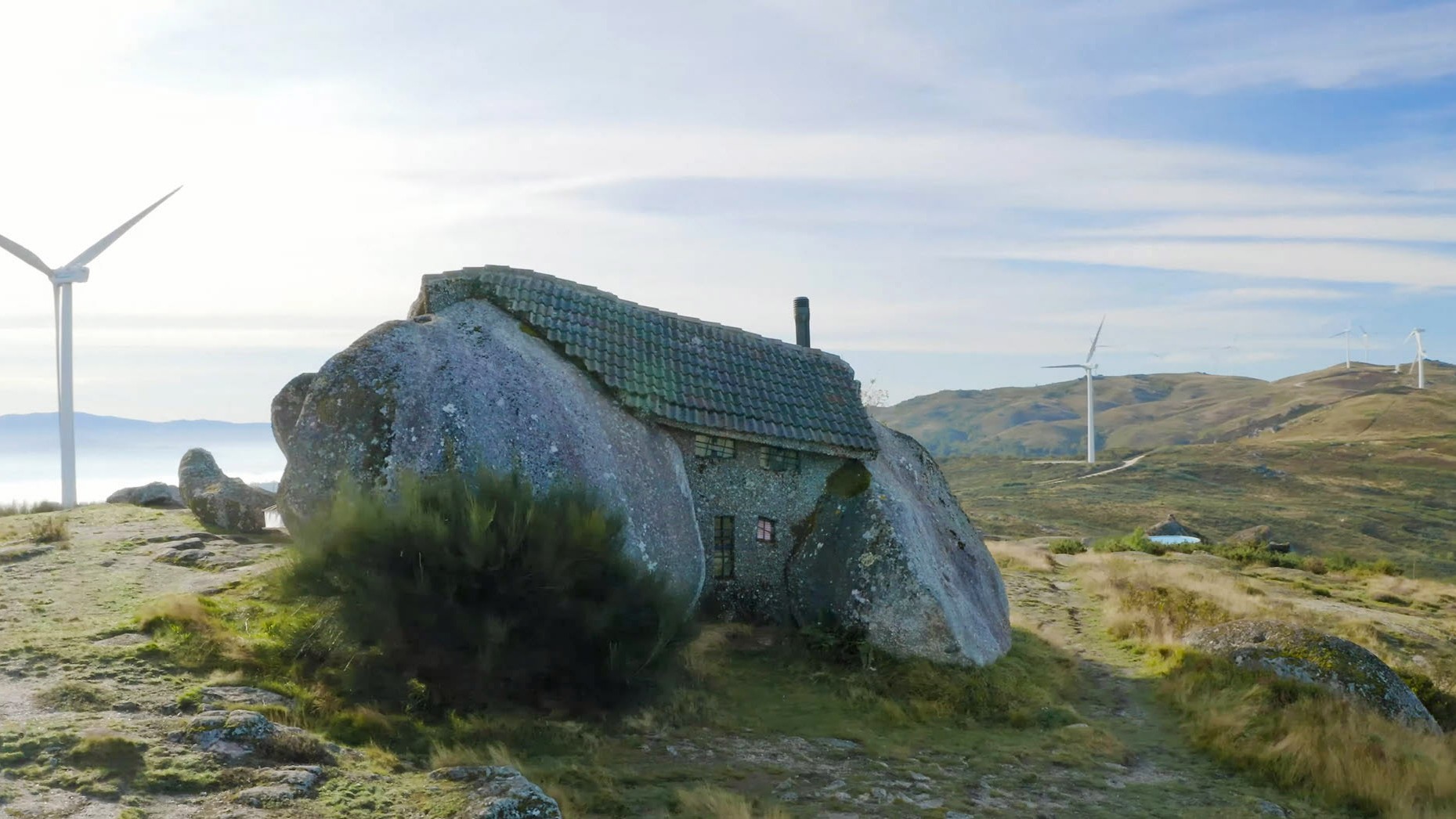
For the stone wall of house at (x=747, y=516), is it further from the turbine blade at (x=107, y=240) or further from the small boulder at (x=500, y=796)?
the turbine blade at (x=107, y=240)

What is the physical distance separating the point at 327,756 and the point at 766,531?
9.46 metres

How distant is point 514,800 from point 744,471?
989cm

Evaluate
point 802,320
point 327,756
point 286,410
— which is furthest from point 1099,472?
point 327,756

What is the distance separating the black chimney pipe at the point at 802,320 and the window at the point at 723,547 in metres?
5.89

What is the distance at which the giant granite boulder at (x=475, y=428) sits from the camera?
1425 centimetres

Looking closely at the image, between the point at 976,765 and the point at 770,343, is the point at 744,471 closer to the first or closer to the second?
the point at 770,343

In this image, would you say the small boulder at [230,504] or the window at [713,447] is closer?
the window at [713,447]

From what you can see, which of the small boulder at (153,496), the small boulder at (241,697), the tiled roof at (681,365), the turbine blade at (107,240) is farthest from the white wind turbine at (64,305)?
the small boulder at (241,697)

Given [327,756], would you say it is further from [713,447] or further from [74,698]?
[713,447]

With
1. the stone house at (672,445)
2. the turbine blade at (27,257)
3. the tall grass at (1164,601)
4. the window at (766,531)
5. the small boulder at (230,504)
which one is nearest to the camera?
the stone house at (672,445)

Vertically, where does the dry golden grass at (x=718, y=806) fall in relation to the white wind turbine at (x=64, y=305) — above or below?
below

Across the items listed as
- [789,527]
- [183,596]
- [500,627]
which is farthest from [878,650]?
[183,596]

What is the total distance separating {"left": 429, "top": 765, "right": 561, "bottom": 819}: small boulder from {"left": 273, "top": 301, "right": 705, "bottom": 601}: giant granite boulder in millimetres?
4882

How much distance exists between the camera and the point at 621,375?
1742 cm
